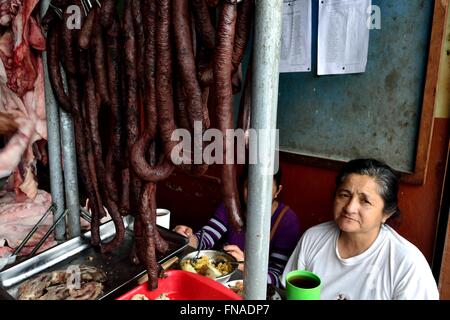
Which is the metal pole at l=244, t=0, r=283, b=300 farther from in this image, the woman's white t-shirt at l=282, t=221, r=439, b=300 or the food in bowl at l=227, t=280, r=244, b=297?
the woman's white t-shirt at l=282, t=221, r=439, b=300

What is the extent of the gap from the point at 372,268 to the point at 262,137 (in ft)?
5.54

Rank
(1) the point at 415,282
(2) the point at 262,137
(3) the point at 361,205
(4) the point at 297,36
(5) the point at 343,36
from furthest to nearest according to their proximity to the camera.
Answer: (4) the point at 297,36, (5) the point at 343,36, (3) the point at 361,205, (1) the point at 415,282, (2) the point at 262,137

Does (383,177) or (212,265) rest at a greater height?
(383,177)

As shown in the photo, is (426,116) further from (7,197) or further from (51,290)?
(7,197)

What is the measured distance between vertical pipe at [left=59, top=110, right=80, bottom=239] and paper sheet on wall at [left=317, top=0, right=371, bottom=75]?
1.96m

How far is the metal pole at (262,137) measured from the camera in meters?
0.85

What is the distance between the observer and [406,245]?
6.88 ft

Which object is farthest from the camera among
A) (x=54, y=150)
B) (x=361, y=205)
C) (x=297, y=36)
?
(x=297, y=36)

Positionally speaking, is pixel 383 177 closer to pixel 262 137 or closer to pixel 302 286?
pixel 302 286

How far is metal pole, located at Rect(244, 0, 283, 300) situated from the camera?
0.85 meters

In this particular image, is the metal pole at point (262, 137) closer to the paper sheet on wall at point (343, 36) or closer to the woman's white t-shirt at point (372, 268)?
the woman's white t-shirt at point (372, 268)

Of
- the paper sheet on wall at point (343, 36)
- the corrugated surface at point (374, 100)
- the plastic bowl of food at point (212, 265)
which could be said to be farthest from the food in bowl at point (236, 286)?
the paper sheet on wall at point (343, 36)

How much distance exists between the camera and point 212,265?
5.99 feet

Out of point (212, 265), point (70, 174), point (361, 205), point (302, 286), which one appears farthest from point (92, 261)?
point (361, 205)
